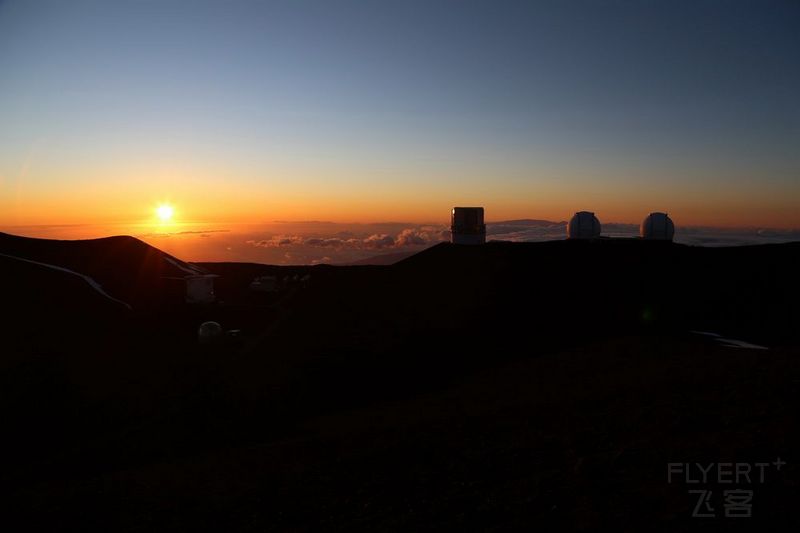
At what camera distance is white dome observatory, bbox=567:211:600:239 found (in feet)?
131

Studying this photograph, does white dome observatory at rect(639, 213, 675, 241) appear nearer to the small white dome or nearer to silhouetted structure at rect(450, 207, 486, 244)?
silhouetted structure at rect(450, 207, 486, 244)

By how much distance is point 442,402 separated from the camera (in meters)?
18.2

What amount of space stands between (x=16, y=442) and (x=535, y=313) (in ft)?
84.6

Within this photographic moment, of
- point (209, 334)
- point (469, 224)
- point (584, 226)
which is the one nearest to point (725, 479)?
point (209, 334)

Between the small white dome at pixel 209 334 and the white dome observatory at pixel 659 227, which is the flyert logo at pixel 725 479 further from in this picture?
the white dome observatory at pixel 659 227

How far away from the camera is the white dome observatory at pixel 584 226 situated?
39.8 meters

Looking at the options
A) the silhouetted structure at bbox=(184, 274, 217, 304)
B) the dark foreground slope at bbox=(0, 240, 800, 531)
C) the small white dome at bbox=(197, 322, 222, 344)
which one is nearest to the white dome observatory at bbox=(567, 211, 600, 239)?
the dark foreground slope at bbox=(0, 240, 800, 531)

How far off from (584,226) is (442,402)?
2648 centimetres

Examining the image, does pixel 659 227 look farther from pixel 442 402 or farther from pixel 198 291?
pixel 198 291

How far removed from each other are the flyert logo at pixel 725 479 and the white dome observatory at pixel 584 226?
3257cm

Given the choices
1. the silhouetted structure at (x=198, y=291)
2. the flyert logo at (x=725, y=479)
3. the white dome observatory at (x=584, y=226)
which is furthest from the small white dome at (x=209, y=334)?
the white dome observatory at (x=584, y=226)

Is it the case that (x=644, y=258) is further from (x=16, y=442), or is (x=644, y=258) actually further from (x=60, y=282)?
(x=60, y=282)

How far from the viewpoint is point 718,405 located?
12016mm

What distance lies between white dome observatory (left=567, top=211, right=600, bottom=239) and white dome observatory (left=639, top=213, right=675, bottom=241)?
11.8 feet
